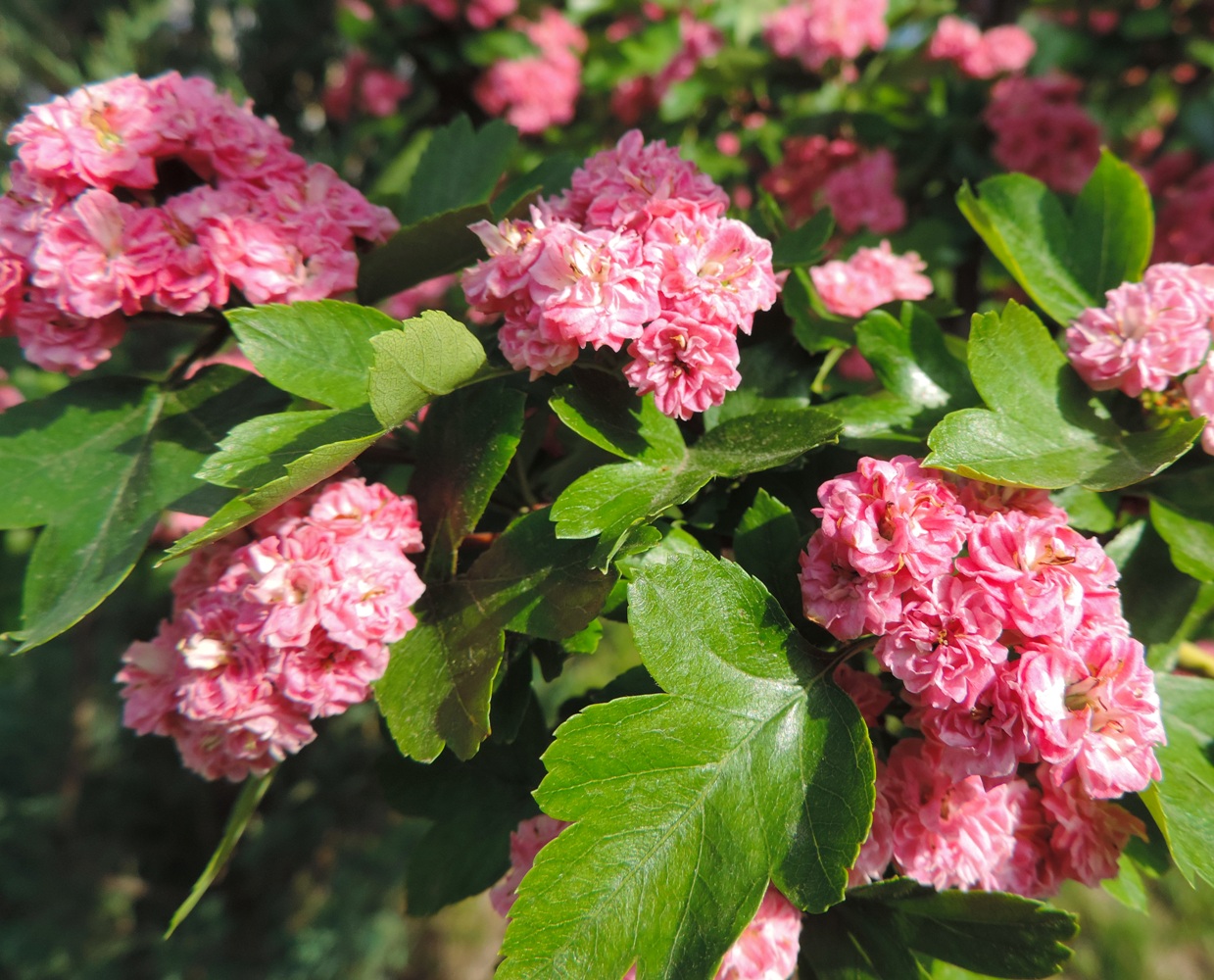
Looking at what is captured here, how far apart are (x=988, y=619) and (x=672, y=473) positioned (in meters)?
0.34

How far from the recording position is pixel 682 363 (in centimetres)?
85

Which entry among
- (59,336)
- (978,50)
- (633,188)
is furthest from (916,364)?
(978,50)

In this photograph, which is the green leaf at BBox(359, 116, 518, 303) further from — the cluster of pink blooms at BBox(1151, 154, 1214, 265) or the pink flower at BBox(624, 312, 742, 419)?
the cluster of pink blooms at BBox(1151, 154, 1214, 265)

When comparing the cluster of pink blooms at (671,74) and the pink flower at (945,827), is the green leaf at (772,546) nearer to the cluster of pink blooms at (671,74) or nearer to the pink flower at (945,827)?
the pink flower at (945,827)

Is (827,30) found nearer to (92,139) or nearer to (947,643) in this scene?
(92,139)

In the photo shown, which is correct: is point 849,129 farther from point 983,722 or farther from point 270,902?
point 270,902

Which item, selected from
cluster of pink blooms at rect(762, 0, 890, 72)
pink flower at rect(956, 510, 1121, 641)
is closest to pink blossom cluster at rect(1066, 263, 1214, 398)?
pink flower at rect(956, 510, 1121, 641)

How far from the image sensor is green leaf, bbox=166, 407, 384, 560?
2.57 ft

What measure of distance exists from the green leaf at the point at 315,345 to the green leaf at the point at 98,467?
21cm

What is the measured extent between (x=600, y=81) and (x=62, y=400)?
2.09 meters

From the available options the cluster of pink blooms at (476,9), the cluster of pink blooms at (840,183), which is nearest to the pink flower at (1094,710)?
the cluster of pink blooms at (840,183)

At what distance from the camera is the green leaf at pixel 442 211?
103 cm

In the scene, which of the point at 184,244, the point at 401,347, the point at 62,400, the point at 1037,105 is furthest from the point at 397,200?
the point at 1037,105

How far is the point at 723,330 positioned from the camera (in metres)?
0.84
